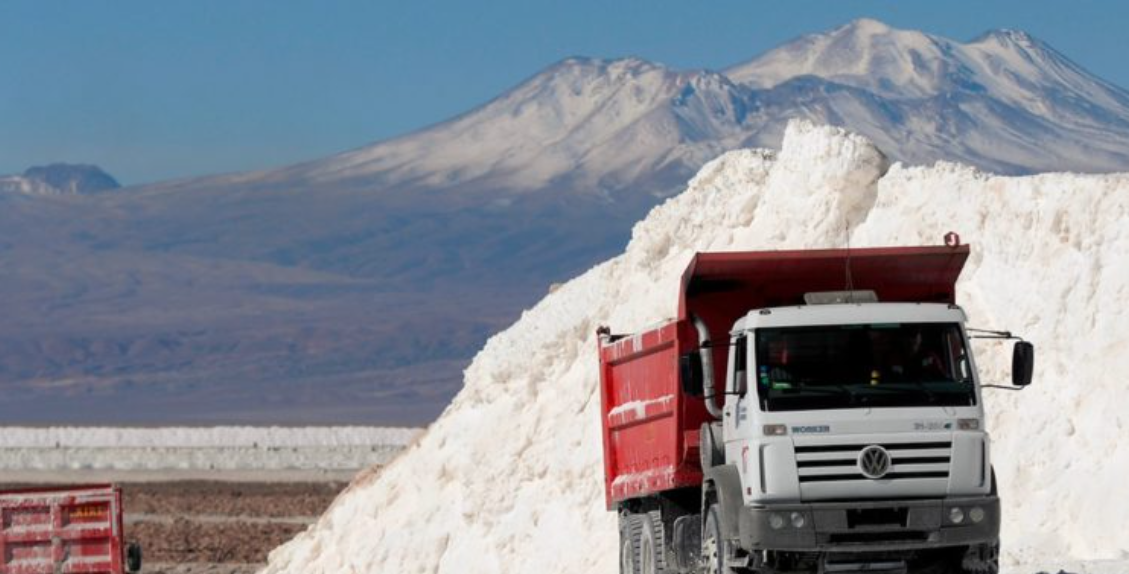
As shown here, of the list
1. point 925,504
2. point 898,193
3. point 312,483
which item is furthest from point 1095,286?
point 312,483

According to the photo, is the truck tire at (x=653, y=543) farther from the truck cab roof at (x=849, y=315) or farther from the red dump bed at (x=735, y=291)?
the truck cab roof at (x=849, y=315)

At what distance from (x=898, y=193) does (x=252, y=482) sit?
52882mm

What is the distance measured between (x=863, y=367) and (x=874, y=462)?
30.2 inches

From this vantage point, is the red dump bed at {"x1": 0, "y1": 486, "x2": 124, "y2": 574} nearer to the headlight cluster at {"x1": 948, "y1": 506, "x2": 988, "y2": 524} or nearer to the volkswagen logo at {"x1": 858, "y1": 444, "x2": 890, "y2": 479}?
the volkswagen logo at {"x1": 858, "y1": 444, "x2": 890, "y2": 479}

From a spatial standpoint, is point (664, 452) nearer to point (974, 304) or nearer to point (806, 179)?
point (974, 304)

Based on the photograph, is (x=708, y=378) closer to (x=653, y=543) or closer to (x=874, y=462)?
(x=874, y=462)

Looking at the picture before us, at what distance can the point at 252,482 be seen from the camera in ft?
253

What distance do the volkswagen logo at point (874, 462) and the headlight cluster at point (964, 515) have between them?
1.71 ft

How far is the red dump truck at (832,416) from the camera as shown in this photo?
1584cm

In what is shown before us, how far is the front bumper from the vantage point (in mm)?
15852

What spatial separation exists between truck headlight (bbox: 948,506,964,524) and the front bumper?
0.05 feet

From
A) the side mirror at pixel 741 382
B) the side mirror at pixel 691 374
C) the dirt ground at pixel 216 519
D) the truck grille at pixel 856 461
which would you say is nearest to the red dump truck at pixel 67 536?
the side mirror at pixel 691 374

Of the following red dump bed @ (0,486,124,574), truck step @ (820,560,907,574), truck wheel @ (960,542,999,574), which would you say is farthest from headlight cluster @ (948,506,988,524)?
red dump bed @ (0,486,124,574)

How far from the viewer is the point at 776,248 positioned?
2647 centimetres
